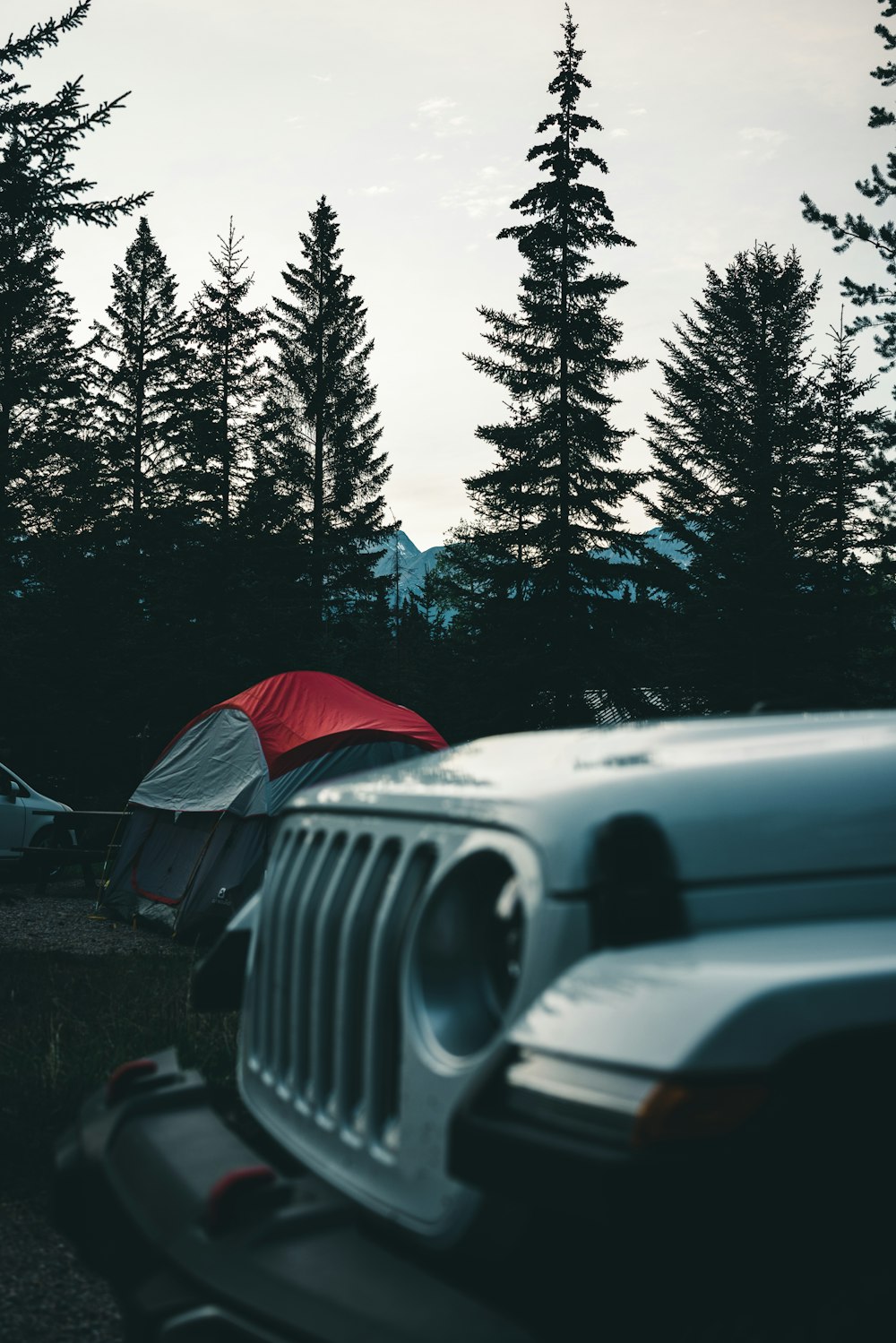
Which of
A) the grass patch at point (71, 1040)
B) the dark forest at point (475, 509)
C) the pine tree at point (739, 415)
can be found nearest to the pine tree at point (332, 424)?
the dark forest at point (475, 509)

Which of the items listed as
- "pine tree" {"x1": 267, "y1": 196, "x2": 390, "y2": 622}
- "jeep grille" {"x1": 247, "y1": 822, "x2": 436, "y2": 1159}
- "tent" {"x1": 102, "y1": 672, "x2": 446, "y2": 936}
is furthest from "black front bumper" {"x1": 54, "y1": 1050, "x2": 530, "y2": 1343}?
"pine tree" {"x1": 267, "y1": 196, "x2": 390, "y2": 622}

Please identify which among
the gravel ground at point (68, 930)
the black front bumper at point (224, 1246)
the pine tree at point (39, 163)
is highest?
the pine tree at point (39, 163)

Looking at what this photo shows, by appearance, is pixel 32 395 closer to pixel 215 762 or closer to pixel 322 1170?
pixel 215 762

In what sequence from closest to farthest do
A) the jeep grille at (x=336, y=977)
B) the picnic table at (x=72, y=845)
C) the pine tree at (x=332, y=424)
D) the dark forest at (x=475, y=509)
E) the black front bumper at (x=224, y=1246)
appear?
1. the black front bumper at (x=224, y=1246)
2. the jeep grille at (x=336, y=977)
3. the picnic table at (x=72, y=845)
4. the dark forest at (x=475, y=509)
5. the pine tree at (x=332, y=424)

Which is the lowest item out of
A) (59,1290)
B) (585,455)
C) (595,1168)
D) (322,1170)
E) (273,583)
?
(59,1290)

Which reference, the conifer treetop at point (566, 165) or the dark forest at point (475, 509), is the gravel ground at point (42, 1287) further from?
the conifer treetop at point (566, 165)

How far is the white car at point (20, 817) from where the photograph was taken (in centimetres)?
1698

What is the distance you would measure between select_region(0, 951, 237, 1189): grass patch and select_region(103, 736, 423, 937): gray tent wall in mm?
3146

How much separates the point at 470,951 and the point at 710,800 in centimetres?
43

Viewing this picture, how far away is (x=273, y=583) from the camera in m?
28.1

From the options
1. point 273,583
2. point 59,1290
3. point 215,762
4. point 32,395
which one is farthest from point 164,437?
point 59,1290

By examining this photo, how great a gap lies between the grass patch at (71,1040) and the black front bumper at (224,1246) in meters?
1.83

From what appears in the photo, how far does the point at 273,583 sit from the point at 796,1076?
27141 millimetres

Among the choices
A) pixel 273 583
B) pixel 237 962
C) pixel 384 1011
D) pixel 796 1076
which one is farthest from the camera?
pixel 273 583
